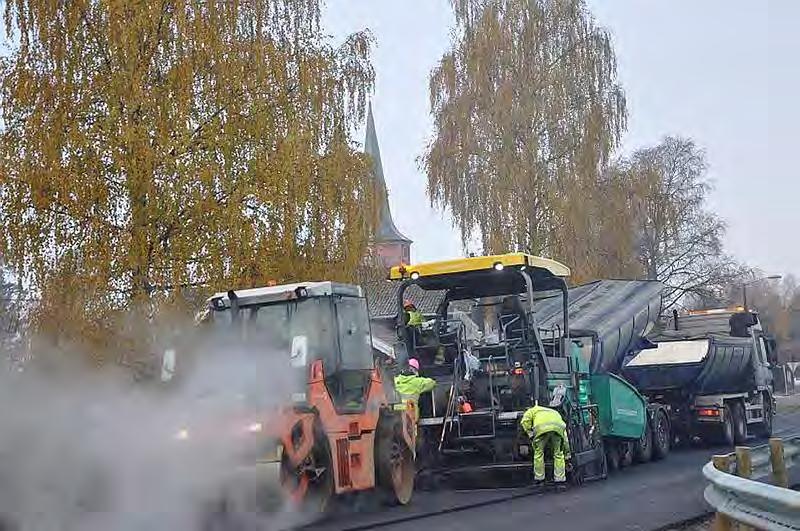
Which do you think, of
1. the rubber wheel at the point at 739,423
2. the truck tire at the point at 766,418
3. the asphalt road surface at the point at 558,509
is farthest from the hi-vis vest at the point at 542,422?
the truck tire at the point at 766,418

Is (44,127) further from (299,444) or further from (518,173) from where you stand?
(518,173)

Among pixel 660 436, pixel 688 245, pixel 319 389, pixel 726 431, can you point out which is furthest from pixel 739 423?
pixel 688 245

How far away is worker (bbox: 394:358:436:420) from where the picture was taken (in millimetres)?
13984

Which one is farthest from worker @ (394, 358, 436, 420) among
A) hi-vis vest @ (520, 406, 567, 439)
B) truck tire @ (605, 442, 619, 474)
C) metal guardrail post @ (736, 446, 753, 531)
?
metal guardrail post @ (736, 446, 753, 531)

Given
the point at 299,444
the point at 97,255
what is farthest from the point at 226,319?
the point at 97,255

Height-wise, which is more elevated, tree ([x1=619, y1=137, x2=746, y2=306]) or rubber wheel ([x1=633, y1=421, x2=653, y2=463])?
tree ([x1=619, y1=137, x2=746, y2=306])

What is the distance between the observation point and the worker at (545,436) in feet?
43.9

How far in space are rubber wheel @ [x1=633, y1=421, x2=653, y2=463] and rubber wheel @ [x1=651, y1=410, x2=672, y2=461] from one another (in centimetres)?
16

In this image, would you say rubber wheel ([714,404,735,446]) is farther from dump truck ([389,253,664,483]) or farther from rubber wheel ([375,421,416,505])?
rubber wheel ([375,421,416,505])

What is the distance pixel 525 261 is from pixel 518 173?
17.7m

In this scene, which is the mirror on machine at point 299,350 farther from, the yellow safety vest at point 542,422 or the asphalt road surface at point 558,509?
the yellow safety vest at point 542,422

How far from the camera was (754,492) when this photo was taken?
22.1 ft

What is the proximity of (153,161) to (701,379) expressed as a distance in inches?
432

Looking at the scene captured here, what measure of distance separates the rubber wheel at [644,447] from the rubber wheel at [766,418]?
6152 mm
